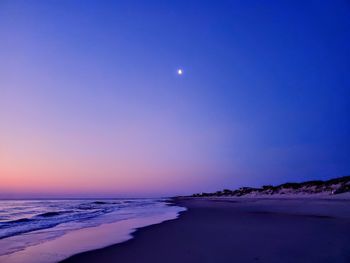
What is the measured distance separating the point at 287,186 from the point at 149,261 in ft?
151

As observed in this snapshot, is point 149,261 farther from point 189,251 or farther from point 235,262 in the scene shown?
point 235,262

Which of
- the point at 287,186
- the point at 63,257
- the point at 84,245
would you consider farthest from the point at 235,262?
the point at 287,186

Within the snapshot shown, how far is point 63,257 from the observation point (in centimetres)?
662

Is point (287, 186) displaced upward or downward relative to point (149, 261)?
upward

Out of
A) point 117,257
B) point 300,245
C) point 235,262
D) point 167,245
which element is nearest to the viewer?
point 235,262

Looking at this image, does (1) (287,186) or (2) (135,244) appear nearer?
(2) (135,244)

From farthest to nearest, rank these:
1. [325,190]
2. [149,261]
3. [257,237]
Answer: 1. [325,190]
2. [257,237]
3. [149,261]

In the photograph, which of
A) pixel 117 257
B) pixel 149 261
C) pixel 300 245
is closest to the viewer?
pixel 149 261

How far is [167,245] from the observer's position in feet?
24.2

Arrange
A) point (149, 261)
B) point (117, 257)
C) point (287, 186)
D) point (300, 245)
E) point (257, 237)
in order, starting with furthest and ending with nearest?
point (287, 186) < point (257, 237) < point (300, 245) < point (117, 257) < point (149, 261)

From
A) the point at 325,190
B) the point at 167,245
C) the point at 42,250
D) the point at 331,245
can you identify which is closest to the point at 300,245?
the point at 331,245

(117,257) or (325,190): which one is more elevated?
(325,190)

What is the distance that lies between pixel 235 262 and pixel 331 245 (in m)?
2.65

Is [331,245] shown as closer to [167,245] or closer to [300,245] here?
[300,245]
